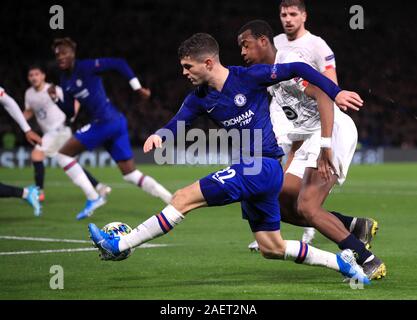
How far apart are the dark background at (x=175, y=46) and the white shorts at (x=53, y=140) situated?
33.0 ft

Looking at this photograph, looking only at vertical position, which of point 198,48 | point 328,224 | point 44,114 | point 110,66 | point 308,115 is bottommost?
point 328,224

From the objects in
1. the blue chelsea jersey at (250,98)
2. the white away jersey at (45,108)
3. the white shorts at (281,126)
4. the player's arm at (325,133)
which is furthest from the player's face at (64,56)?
the blue chelsea jersey at (250,98)

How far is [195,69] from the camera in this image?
22.9 ft

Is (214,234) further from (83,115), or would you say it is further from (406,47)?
(406,47)

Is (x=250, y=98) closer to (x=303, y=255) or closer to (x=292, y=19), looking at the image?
(x=303, y=255)

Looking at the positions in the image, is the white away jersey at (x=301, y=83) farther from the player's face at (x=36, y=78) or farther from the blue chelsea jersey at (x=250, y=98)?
the player's face at (x=36, y=78)

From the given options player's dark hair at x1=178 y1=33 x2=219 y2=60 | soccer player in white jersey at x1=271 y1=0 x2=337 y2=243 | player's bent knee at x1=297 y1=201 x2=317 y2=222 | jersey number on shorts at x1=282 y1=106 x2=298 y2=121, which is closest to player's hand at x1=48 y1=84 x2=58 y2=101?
jersey number on shorts at x1=282 y1=106 x2=298 y2=121

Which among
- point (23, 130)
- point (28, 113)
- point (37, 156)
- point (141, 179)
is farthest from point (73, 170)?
point (28, 113)

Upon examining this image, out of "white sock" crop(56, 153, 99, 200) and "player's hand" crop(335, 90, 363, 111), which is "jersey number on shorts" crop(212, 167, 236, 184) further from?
"white sock" crop(56, 153, 99, 200)

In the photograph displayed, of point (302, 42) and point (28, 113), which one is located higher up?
point (302, 42)

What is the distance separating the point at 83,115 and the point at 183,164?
3.48m

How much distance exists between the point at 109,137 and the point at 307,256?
660 cm

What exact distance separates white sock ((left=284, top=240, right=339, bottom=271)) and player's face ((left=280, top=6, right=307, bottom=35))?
2.23m

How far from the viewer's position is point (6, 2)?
30.1 m
